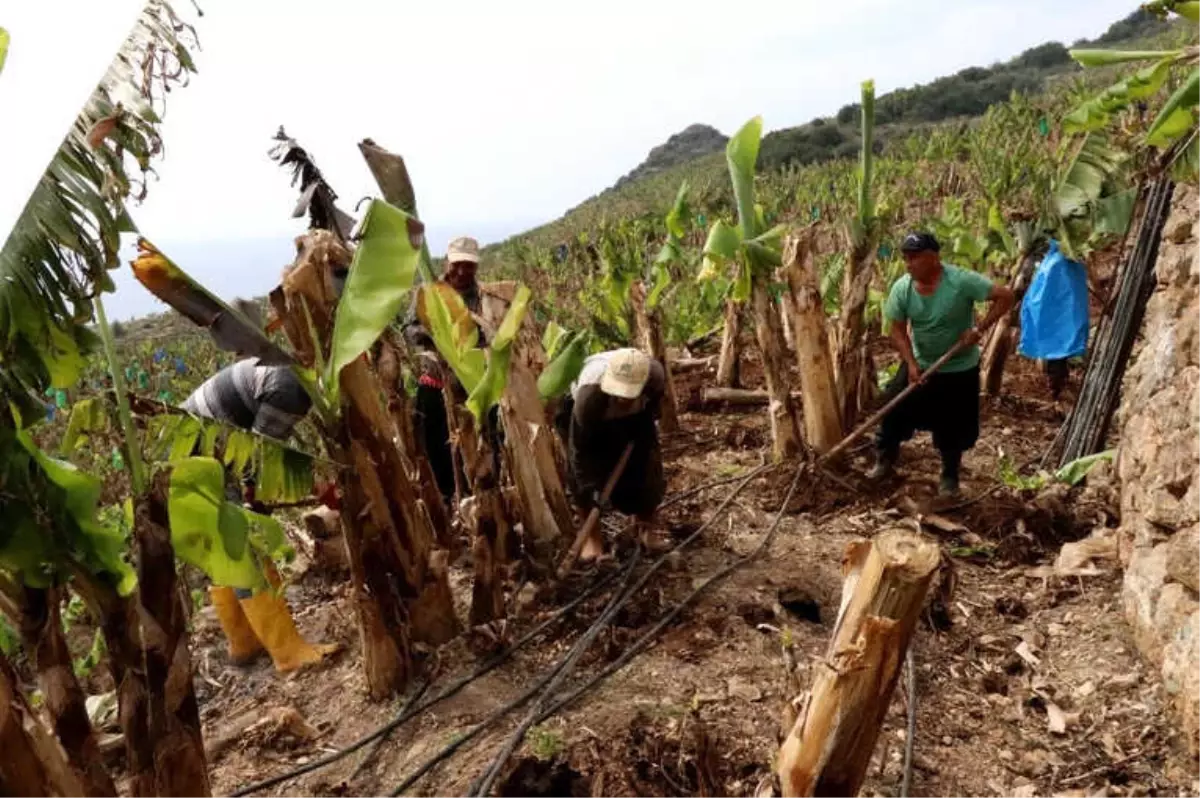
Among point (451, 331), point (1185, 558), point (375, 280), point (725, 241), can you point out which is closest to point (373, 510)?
point (451, 331)

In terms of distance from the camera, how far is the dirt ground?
2803 mm

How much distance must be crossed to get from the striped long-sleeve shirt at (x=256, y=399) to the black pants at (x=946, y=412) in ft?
10.8

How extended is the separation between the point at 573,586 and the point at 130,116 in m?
2.84

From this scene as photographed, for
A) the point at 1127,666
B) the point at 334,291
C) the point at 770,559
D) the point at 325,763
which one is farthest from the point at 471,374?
the point at 1127,666

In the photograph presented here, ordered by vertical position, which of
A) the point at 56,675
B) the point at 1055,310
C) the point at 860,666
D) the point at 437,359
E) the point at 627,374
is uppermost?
the point at 437,359

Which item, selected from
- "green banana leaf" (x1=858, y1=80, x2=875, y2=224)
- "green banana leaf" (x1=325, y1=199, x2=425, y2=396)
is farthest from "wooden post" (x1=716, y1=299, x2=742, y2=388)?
"green banana leaf" (x1=325, y1=199, x2=425, y2=396)

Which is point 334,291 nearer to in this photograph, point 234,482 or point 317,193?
point 317,193

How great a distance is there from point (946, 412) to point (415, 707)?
10.6ft

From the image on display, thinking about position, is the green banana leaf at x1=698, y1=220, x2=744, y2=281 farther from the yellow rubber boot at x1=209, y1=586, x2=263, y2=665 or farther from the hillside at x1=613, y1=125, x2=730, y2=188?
the hillside at x1=613, y1=125, x2=730, y2=188

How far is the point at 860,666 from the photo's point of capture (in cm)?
177

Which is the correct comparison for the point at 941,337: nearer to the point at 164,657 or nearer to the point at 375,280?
the point at 375,280

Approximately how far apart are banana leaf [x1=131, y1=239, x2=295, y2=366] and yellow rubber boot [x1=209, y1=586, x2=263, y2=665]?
6.04ft

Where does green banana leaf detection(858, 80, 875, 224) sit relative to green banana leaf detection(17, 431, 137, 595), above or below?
above

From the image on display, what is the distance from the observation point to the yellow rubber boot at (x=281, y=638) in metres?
3.87
